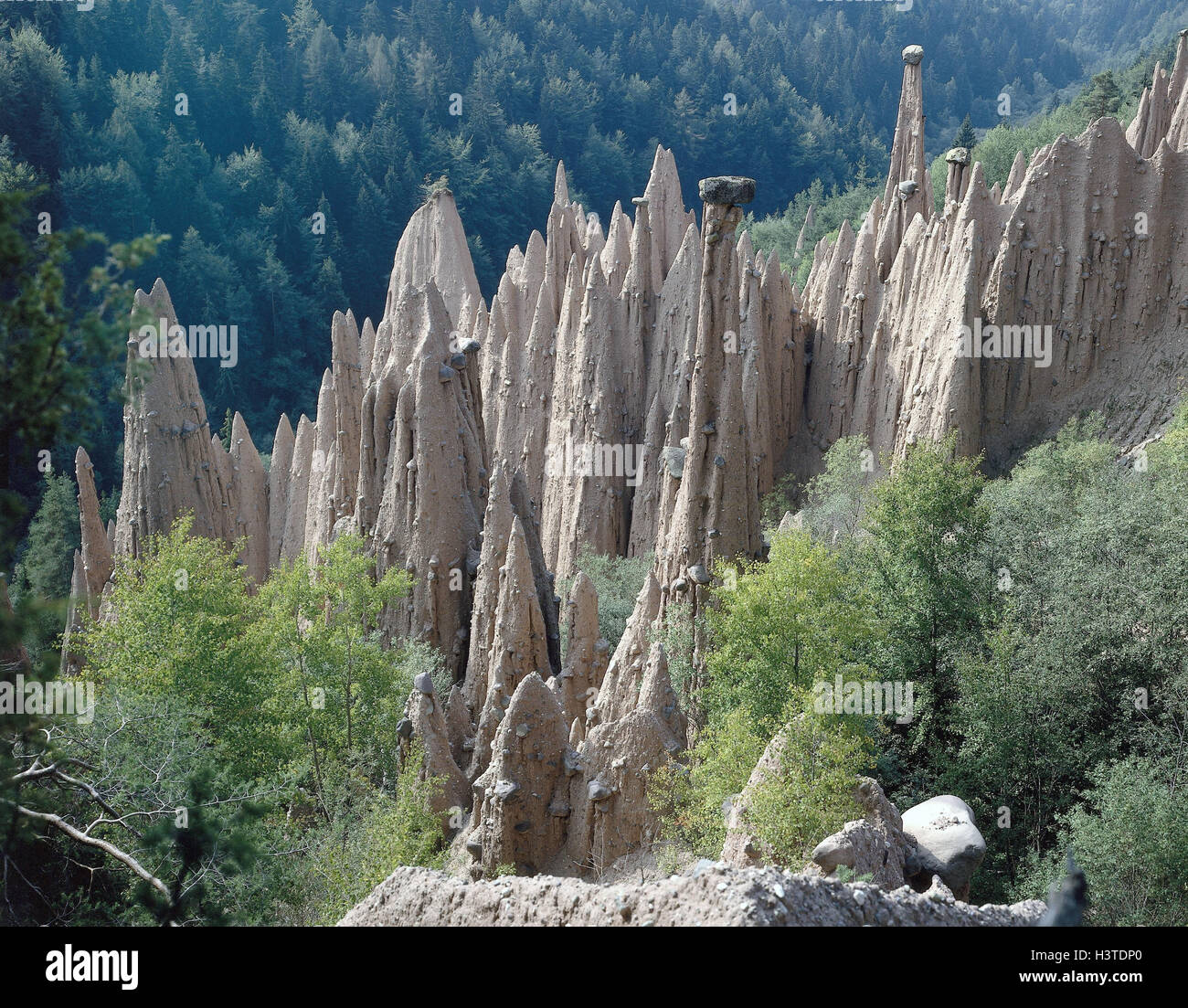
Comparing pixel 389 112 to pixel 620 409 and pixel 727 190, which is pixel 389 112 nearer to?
pixel 620 409

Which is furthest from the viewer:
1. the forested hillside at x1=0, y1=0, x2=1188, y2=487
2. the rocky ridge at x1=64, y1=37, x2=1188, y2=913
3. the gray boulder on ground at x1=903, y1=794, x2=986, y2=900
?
the forested hillside at x1=0, y1=0, x2=1188, y2=487

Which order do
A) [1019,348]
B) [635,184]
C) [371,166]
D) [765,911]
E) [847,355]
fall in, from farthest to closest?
[635,184]
[371,166]
[847,355]
[1019,348]
[765,911]

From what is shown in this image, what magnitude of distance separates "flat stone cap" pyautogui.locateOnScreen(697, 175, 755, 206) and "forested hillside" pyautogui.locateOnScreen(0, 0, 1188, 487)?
29042 mm

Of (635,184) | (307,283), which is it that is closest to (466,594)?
(307,283)

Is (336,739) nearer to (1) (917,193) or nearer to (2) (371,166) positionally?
(1) (917,193)

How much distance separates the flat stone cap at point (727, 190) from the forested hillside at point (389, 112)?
95.3 ft

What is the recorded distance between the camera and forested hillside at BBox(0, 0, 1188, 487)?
2335 inches

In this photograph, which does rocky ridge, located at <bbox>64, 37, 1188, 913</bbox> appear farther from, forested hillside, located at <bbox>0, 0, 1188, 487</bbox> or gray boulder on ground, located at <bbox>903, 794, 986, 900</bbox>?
forested hillside, located at <bbox>0, 0, 1188, 487</bbox>

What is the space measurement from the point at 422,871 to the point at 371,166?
229 feet

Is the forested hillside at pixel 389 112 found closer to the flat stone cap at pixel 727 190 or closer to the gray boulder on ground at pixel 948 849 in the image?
the flat stone cap at pixel 727 190

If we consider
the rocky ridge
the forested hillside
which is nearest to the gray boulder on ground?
the rocky ridge

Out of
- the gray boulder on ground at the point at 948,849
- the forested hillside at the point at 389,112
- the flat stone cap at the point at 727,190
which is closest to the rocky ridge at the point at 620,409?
the flat stone cap at the point at 727,190

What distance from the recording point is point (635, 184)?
84250mm

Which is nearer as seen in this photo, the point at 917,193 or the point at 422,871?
the point at 422,871
